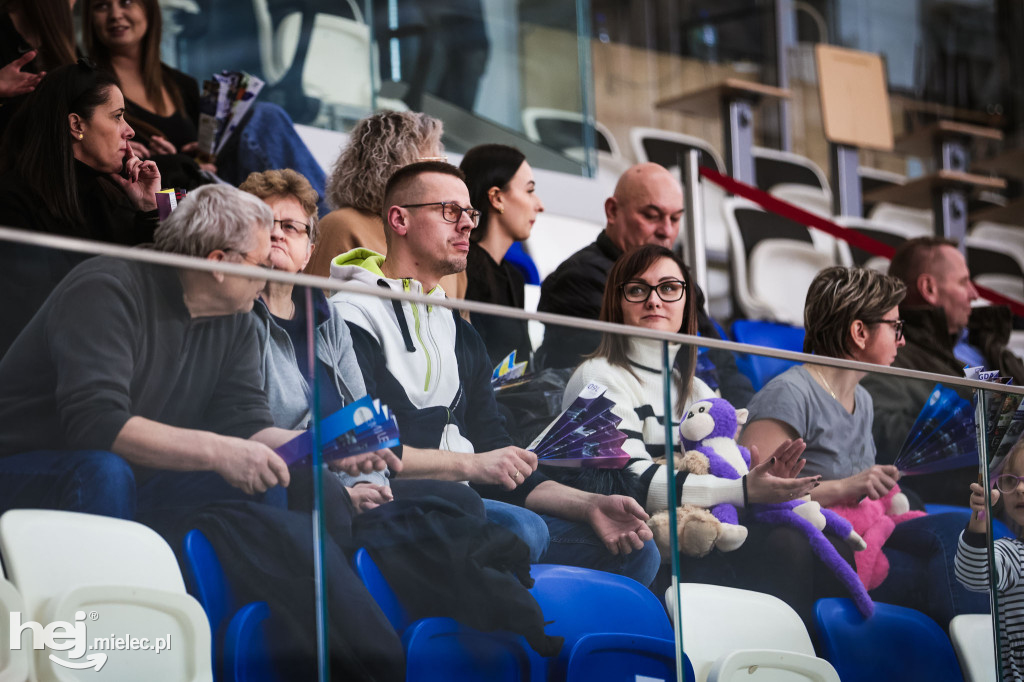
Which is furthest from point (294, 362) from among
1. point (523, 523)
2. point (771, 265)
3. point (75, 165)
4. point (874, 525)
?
point (771, 265)

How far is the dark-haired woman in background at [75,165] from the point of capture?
7.48 ft

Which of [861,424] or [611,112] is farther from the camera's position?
[611,112]

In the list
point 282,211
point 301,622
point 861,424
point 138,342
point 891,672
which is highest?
point 282,211

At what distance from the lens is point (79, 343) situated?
1528mm

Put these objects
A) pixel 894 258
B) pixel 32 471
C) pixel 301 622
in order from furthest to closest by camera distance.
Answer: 1. pixel 894 258
2. pixel 301 622
3. pixel 32 471

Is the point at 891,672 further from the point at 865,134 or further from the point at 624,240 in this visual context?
the point at 865,134

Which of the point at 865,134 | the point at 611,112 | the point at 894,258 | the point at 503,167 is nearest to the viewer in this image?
the point at 503,167

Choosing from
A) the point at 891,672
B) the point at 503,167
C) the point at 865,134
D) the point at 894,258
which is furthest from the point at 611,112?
the point at 891,672

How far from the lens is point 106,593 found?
4.94 feet

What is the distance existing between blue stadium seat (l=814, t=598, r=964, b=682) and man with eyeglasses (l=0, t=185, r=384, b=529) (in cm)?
102

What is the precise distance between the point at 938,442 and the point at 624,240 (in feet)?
3.91

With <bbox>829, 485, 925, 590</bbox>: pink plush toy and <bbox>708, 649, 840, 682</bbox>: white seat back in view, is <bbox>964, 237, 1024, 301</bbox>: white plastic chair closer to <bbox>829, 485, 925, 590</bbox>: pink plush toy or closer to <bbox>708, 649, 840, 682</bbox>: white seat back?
<bbox>829, 485, 925, 590</bbox>: pink plush toy

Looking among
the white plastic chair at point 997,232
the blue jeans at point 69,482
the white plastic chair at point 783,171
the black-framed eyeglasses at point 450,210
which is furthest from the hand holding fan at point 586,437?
the white plastic chair at point 997,232

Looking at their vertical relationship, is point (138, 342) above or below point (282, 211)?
below
